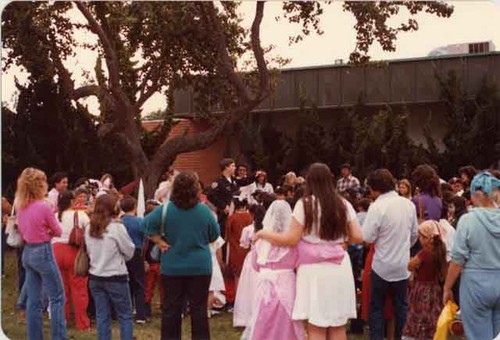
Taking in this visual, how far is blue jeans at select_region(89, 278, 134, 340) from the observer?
7.07 m

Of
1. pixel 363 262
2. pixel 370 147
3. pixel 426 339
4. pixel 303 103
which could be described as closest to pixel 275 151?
pixel 303 103

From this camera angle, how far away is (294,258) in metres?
6.23

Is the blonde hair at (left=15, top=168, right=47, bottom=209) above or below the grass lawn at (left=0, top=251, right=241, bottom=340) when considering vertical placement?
above

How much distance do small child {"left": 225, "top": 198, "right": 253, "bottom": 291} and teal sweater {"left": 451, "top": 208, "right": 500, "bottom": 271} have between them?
A: 4.10 metres

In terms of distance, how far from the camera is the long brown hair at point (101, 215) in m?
7.19

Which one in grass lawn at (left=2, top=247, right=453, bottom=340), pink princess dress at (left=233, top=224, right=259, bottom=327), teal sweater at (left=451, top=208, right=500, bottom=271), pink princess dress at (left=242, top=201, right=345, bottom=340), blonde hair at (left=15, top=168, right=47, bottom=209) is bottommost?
grass lawn at (left=2, top=247, right=453, bottom=340)

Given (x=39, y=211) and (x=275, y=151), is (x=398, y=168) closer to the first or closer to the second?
(x=275, y=151)

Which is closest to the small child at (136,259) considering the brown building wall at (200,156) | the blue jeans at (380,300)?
the blue jeans at (380,300)

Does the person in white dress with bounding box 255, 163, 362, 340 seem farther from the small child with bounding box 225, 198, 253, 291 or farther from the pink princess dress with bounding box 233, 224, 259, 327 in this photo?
the small child with bounding box 225, 198, 253, 291

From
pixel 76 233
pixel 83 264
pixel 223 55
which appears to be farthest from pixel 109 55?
pixel 83 264

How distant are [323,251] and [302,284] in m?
0.32

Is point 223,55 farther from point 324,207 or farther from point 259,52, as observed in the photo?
point 324,207

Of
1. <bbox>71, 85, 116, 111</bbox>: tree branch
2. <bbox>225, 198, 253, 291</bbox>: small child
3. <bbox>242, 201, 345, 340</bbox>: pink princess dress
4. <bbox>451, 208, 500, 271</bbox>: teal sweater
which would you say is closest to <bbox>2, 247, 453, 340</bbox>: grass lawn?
<bbox>225, 198, 253, 291</bbox>: small child

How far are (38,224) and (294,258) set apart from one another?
7.53 feet
